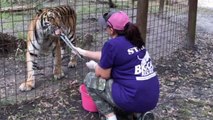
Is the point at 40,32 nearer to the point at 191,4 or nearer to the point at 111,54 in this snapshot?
the point at 111,54

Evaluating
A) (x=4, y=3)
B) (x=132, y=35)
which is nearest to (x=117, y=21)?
(x=132, y=35)

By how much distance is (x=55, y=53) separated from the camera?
5152 millimetres

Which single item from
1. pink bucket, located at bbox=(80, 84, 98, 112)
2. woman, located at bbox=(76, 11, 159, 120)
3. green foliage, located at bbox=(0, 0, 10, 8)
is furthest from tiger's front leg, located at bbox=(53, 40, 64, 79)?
green foliage, located at bbox=(0, 0, 10, 8)

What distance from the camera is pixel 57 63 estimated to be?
5.09 m

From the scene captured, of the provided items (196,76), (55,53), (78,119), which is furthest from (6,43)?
(196,76)

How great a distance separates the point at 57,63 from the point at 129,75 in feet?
6.09

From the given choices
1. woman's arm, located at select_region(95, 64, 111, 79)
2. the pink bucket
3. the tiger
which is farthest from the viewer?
the tiger

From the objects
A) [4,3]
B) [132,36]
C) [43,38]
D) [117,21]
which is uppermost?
[4,3]

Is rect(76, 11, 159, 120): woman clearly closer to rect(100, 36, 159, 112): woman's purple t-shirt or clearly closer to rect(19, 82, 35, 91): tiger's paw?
rect(100, 36, 159, 112): woman's purple t-shirt

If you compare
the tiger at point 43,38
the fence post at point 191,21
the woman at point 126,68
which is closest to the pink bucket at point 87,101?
the woman at point 126,68

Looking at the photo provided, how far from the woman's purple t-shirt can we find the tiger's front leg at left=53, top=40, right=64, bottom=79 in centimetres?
162

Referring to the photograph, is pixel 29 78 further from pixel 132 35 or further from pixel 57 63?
pixel 132 35

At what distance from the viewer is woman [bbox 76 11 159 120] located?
11.1 ft

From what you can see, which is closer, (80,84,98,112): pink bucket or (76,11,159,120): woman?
(76,11,159,120): woman
